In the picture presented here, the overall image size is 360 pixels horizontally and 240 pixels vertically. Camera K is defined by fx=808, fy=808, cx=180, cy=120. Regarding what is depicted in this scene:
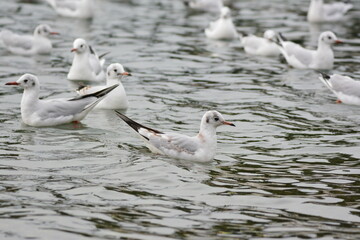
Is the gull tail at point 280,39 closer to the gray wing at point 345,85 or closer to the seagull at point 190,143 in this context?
the gray wing at point 345,85

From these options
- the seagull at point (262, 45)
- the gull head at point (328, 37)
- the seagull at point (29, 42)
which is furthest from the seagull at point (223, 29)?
the seagull at point (29, 42)

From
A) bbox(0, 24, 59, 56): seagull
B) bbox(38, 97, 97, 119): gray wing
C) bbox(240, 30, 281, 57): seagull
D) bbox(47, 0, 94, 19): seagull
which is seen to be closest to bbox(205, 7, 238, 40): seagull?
bbox(240, 30, 281, 57): seagull

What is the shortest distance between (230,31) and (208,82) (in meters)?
6.03

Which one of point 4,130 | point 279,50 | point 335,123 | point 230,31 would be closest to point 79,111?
point 4,130

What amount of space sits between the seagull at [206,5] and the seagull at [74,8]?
4.02 m

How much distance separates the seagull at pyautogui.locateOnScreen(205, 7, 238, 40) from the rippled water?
106 cm

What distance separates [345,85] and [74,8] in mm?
12538

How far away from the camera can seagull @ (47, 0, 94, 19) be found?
85.3 feet

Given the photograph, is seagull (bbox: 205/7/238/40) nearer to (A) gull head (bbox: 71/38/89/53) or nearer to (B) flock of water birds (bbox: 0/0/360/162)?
(B) flock of water birds (bbox: 0/0/360/162)

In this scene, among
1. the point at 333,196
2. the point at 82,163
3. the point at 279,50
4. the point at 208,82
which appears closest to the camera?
the point at 333,196

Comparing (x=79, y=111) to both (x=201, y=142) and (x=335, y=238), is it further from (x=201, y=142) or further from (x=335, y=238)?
(x=335, y=238)

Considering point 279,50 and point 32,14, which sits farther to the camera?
point 32,14

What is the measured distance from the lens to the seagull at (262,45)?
21297mm

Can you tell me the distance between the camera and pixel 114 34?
23.2 m
